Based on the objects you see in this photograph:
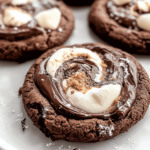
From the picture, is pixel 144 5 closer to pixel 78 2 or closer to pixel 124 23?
pixel 124 23

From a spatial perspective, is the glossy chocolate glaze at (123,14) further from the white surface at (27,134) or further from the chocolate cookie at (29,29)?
the white surface at (27,134)

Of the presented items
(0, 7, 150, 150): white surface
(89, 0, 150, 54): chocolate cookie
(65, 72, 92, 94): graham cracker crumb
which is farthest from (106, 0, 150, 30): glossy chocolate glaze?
(0, 7, 150, 150): white surface

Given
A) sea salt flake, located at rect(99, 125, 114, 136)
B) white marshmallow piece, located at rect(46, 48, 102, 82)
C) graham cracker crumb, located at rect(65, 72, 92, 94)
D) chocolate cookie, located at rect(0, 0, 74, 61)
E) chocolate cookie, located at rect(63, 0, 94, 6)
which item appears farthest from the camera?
chocolate cookie, located at rect(63, 0, 94, 6)

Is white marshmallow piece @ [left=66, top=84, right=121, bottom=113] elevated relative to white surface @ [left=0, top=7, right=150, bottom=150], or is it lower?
elevated

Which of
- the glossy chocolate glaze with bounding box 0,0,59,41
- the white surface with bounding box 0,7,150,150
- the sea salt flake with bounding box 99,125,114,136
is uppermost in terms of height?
the glossy chocolate glaze with bounding box 0,0,59,41

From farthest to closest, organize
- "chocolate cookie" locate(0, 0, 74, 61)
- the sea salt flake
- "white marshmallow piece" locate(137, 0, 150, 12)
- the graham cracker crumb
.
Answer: "white marshmallow piece" locate(137, 0, 150, 12) < "chocolate cookie" locate(0, 0, 74, 61) < the graham cracker crumb < the sea salt flake

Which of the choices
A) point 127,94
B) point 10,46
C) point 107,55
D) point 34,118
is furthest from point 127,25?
point 34,118

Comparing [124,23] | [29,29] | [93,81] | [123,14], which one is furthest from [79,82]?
[123,14]

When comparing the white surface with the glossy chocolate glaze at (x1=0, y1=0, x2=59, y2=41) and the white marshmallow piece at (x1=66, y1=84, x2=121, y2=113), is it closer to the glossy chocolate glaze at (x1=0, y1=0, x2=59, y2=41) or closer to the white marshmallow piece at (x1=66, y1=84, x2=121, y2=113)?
the white marshmallow piece at (x1=66, y1=84, x2=121, y2=113)
